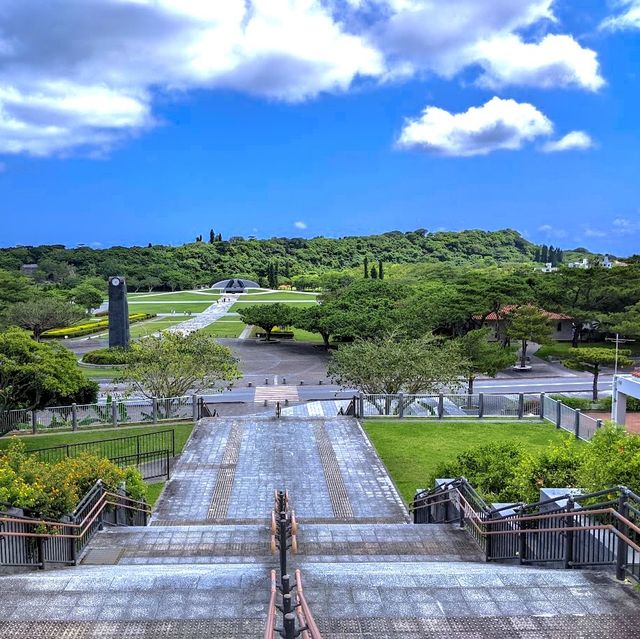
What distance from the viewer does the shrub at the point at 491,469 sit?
38.5 ft

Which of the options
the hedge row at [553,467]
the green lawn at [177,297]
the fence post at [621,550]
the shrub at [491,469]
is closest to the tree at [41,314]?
the green lawn at [177,297]

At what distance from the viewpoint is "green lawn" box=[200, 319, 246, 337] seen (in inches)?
2303

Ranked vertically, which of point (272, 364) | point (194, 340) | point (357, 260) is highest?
point (357, 260)

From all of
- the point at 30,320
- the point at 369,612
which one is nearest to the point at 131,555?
the point at 369,612

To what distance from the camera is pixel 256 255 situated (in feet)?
441

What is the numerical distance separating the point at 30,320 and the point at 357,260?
94103 mm

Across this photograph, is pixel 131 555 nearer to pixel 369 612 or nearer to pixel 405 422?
pixel 369 612

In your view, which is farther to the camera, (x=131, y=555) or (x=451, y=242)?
(x=451, y=242)

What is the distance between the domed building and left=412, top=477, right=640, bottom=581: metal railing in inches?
3666

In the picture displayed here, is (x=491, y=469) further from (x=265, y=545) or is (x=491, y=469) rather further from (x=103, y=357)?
(x=103, y=357)

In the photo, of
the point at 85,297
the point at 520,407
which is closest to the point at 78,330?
the point at 85,297

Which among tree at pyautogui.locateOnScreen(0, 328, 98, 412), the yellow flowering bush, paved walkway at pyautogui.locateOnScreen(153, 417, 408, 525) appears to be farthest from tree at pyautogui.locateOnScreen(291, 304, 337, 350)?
the yellow flowering bush

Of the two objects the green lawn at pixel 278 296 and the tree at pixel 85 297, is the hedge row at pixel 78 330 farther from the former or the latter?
the green lawn at pixel 278 296

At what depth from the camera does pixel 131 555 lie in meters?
9.84
